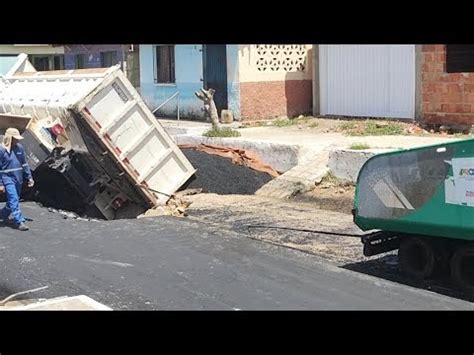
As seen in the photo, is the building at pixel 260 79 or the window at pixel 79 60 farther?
the window at pixel 79 60

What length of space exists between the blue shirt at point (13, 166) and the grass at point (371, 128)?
760 cm

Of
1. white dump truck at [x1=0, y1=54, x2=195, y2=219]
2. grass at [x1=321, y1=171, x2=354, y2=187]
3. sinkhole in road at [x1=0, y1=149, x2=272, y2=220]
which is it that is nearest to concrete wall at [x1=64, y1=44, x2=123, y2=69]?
sinkhole in road at [x1=0, y1=149, x2=272, y2=220]

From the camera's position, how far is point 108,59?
27281 millimetres

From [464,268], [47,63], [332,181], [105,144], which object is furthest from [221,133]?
[47,63]

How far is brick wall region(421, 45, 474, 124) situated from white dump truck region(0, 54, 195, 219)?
19.3 feet

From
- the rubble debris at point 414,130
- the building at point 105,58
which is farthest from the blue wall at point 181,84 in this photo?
the rubble debris at point 414,130

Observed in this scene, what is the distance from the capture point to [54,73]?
44.1 feet

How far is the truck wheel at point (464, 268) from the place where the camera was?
7379 mm

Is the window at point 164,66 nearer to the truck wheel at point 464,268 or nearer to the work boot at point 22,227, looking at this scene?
the work boot at point 22,227

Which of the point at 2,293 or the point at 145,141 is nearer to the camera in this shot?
the point at 2,293

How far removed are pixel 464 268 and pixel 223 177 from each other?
6996 mm
